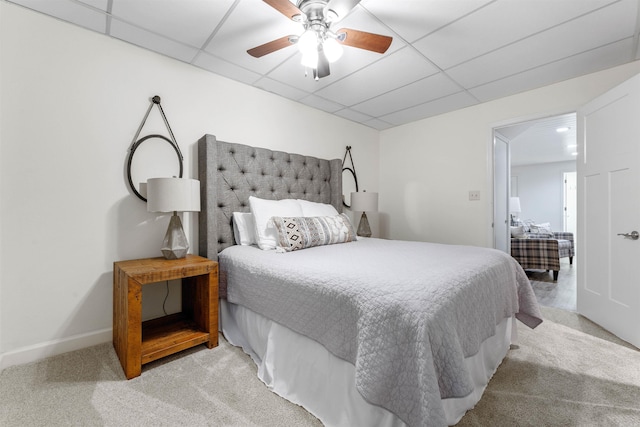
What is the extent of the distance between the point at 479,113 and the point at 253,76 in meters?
2.59

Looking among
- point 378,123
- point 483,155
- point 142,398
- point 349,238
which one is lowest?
point 142,398

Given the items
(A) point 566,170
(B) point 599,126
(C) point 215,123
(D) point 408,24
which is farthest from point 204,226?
(A) point 566,170

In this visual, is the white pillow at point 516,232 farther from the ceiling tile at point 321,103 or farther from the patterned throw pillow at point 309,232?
the ceiling tile at point 321,103

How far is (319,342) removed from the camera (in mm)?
1342

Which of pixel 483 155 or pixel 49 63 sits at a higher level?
pixel 49 63

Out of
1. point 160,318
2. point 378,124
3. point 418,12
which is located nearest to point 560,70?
point 418,12

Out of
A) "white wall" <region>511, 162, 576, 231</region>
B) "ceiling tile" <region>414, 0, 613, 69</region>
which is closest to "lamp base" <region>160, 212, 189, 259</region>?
"ceiling tile" <region>414, 0, 613, 69</region>

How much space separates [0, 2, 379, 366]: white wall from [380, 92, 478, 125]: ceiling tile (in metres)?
2.50

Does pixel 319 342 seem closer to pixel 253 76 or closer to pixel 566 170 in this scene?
pixel 253 76

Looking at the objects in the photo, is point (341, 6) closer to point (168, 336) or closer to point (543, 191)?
point (168, 336)

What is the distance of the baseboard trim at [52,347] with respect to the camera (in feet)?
5.45

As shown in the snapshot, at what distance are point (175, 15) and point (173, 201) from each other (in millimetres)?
1197

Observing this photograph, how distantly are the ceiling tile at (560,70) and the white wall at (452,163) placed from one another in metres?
0.11

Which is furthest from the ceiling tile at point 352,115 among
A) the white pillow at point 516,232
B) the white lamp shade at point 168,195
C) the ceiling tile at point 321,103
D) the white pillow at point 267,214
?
the white pillow at point 516,232
